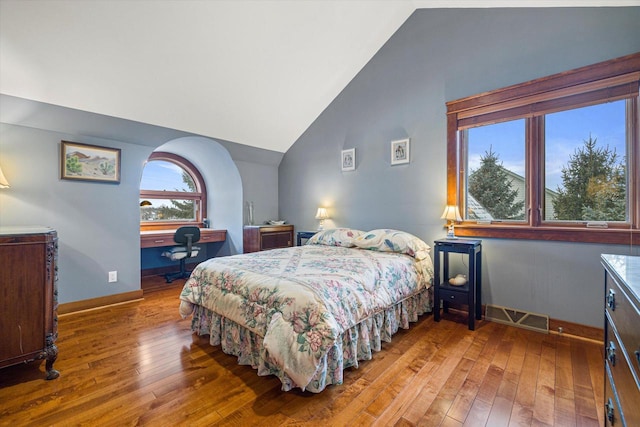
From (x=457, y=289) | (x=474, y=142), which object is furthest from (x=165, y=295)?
(x=474, y=142)

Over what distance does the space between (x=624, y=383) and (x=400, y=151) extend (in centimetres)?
287

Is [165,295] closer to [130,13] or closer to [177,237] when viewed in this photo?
[177,237]

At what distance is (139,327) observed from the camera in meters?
2.64

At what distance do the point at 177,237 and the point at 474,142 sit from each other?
4.07 meters

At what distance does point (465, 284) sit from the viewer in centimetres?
276

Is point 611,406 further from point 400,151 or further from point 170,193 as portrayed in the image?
point 170,193

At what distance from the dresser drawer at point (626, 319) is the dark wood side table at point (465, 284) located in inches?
58.6

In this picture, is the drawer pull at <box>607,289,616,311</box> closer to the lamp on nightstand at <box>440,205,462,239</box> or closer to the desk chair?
the lamp on nightstand at <box>440,205,462,239</box>

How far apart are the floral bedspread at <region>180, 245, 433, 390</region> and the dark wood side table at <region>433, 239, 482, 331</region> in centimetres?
16

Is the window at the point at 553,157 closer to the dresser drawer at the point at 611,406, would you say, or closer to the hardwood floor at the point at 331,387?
the hardwood floor at the point at 331,387

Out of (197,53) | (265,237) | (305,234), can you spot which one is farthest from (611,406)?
(265,237)

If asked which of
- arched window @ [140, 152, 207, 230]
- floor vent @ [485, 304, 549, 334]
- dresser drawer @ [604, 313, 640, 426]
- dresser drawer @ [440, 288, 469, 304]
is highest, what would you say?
arched window @ [140, 152, 207, 230]

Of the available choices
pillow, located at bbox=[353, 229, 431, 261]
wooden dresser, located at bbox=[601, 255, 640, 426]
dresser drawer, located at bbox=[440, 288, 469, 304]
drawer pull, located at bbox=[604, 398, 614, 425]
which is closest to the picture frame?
pillow, located at bbox=[353, 229, 431, 261]

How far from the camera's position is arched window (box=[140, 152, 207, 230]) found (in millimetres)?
4637
